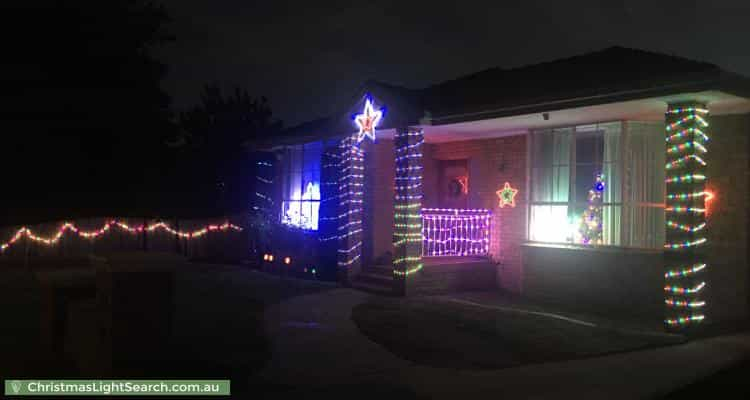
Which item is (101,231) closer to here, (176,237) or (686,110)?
(176,237)

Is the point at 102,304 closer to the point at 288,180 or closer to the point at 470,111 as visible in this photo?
the point at 470,111

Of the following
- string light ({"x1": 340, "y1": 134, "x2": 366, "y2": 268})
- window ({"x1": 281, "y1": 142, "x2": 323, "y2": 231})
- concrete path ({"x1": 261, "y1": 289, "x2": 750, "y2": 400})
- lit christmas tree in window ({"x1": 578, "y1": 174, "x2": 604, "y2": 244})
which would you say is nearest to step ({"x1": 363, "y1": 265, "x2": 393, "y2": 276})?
string light ({"x1": 340, "y1": 134, "x2": 366, "y2": 268})

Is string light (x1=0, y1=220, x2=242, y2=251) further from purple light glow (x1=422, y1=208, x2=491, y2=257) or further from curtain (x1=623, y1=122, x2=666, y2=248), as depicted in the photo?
curtain (x1=623, y1=122, x2=666, y2=248)

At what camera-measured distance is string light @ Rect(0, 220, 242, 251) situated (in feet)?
50.3

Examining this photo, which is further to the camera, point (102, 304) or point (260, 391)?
point (260, 391)

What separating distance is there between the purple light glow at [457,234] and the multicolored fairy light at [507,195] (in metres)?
0.43

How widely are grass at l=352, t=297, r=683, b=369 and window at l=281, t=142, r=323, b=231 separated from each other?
4.95 m

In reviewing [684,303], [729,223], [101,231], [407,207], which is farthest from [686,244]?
[101,231]

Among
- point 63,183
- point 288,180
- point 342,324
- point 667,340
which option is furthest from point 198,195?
point 667,340

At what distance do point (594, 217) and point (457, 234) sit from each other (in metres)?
3.03

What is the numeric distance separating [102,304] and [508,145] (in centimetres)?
939

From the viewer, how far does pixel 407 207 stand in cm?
1152

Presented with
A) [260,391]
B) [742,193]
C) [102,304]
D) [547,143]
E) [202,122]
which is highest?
[202,122]

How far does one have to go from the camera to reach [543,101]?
958cm
